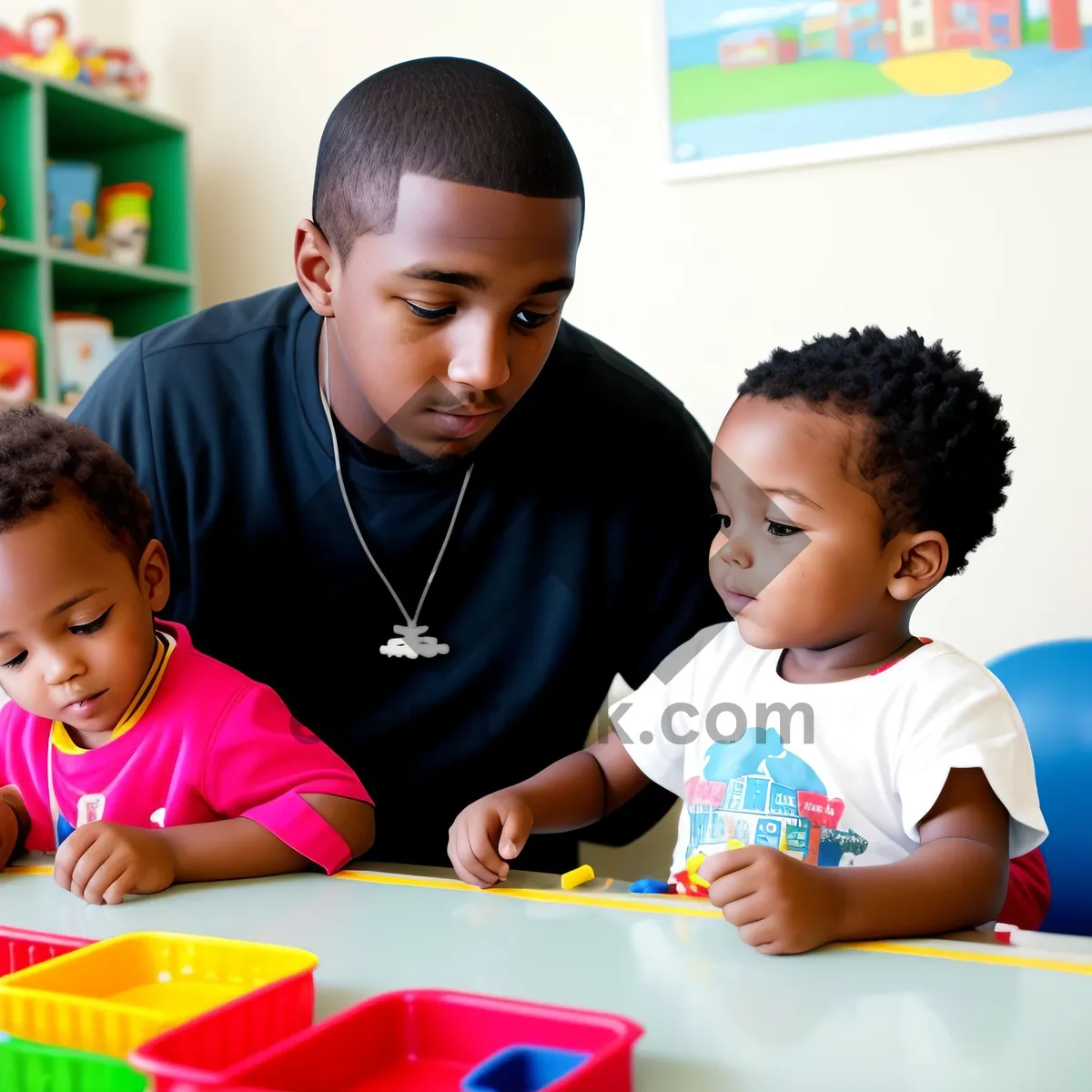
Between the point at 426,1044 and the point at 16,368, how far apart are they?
2031 mm

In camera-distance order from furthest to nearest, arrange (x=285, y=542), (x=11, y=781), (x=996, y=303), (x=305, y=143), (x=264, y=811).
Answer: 1. (x=305, y=143)
2. (x=996, y=303)
3. (x=285, y=542)
4. (x=11, y=781)
5. (x=264, y=811)

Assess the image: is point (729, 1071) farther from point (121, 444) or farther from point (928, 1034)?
point (121, 444)

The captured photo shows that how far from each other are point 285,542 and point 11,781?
333 mm

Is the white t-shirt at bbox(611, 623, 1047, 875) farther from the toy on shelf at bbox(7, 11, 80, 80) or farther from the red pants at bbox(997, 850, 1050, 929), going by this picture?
the toy on shelf at bbox(7, 11, 80, 80)

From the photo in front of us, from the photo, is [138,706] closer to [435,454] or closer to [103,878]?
[103,878]

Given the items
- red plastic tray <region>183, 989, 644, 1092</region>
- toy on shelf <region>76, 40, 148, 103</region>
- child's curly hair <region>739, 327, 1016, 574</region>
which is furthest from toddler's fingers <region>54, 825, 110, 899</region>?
toy on shelf <region>76, 40, 148, 103</region>

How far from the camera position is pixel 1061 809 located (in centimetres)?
127

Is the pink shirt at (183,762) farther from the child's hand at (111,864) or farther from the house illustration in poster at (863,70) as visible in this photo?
the house illustration in poster at (863,70)

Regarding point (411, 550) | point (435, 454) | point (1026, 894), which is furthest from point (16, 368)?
point (1026, 894)

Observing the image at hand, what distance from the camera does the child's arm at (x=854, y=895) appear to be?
70cm

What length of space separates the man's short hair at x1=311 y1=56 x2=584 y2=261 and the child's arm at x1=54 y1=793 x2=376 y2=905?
0.45 metres

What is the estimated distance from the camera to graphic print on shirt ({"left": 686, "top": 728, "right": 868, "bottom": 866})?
0.91m

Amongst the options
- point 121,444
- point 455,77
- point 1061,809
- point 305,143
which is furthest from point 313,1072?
point 305,143

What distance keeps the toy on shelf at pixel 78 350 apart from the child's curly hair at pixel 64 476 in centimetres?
143
